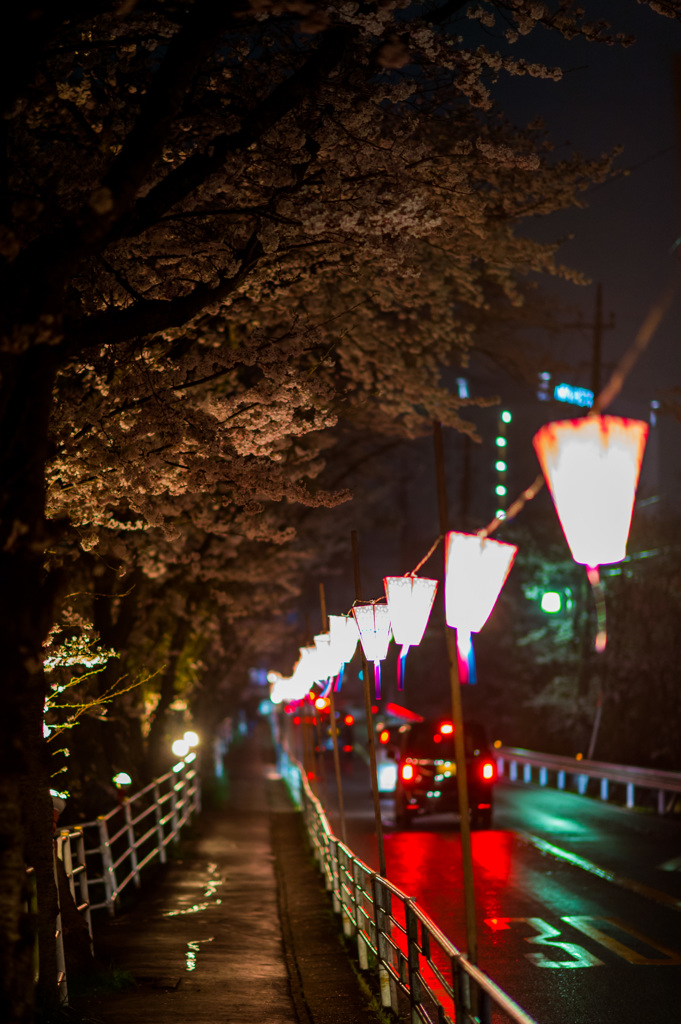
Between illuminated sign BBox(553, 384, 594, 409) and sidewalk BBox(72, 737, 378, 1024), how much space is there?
39.4 feet

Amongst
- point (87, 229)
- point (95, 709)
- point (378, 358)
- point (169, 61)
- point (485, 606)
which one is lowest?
point (95, 709)

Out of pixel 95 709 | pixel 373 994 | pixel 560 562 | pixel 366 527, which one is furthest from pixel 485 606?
pixel 560 562

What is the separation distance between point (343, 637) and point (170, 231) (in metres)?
6.59

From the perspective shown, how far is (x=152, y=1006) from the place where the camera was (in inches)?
340

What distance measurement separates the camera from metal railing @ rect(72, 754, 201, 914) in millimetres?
12672

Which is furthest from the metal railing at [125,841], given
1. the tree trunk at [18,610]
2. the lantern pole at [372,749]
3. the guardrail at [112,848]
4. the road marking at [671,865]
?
the road marking at [671,865]

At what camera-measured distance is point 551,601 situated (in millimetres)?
19938

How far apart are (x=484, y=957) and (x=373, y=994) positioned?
1913mm

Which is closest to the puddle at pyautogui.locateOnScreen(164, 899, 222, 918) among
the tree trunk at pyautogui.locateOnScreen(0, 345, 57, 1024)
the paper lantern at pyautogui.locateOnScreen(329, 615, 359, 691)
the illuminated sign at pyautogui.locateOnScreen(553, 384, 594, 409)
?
the paper lantern at pyautogui.locateOnScreen(329, 615, 359, 691)

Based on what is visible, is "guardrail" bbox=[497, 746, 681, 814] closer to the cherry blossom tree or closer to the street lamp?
the cherry blossom tree

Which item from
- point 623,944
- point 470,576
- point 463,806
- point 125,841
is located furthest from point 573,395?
point 463,806

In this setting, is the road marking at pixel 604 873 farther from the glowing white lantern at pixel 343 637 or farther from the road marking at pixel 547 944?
the glowing white lantern at pixel 343 637

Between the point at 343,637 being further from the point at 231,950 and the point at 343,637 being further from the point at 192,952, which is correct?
the point at 192,952

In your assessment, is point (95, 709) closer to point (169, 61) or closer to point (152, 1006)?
point (152, 1006)
